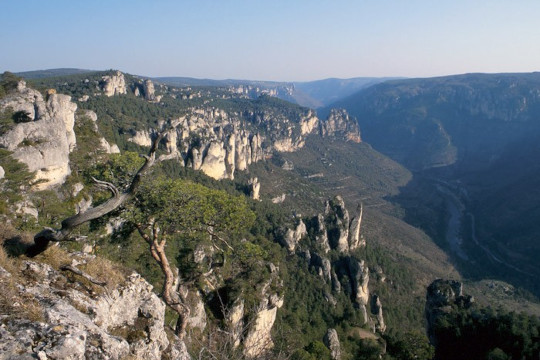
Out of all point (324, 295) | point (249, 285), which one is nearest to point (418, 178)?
point (324, 295)

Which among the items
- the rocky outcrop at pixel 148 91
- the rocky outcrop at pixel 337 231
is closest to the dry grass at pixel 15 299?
the rocky outcrop at pixel 337 231

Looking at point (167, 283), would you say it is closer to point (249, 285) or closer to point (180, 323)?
point (180, 323)

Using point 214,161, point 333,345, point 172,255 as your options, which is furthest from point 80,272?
point 214,161

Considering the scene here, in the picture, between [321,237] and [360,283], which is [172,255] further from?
[321,237]

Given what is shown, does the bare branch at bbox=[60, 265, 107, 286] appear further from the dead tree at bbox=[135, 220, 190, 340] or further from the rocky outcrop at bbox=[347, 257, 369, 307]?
the rocky outcrop at bbox=[347, 257, 369, 307]

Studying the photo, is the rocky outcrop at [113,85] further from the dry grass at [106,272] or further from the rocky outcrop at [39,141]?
the dry grass at [106,272]

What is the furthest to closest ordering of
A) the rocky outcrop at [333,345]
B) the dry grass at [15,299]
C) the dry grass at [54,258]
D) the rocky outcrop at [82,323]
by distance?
the rocky outcrop at [333,345], the dry grass at [54,258], the dry grass at [15,299], the rocky outcrop at [82,323]
